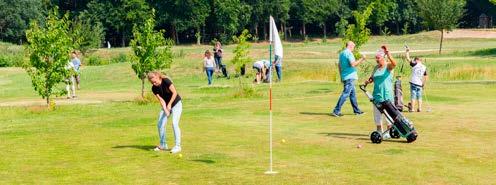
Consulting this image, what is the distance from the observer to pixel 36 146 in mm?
15945

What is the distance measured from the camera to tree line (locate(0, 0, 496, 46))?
106312 mm

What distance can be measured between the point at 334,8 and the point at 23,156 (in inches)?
4062

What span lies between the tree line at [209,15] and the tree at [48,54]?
250 ft

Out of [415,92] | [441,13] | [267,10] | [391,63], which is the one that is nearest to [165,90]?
[391,63]

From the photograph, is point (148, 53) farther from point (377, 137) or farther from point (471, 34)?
point (471, 34)

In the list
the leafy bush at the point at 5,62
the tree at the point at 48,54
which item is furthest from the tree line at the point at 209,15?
the tree at the point at 48,54

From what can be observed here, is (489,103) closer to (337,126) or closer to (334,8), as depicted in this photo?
(337,126)

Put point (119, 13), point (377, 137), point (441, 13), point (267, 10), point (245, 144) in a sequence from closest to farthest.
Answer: point (377, 137), point (245, 144), point (441, 13), point (119, 13), point (267, 10)

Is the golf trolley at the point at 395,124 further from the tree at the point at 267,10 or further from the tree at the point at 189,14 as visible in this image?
the tree at the point at 189,14

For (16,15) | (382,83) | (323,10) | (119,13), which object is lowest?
(382,83)

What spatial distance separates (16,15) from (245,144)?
97772 mm

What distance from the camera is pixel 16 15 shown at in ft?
348

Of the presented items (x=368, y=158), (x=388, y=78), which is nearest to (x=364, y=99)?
(x=388, y=78)

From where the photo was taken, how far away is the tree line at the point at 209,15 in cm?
10631
